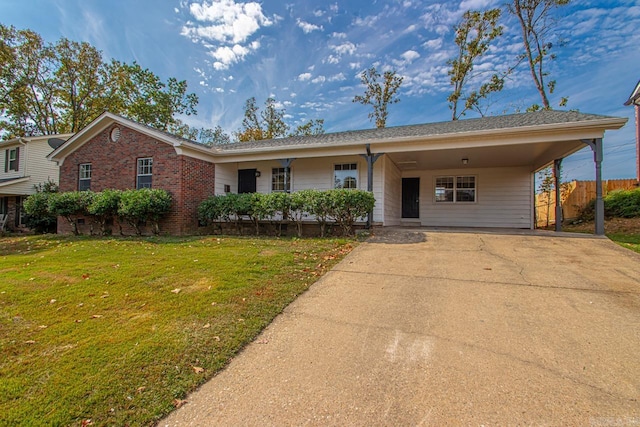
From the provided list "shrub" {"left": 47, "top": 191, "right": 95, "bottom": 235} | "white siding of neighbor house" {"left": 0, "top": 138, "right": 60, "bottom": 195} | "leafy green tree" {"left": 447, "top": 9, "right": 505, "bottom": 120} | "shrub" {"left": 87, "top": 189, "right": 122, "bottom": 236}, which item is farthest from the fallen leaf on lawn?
"leafy green tree" {"left": 447, "top": 9, "right": 505, "bottom": 120}

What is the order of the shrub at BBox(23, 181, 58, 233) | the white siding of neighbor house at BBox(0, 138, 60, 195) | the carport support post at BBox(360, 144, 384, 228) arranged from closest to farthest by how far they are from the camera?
the carport support post at BBox(360, 144, 384, 228), the shrub at BBox(23, 181, 58, 233), the white siding of neighbor house at BBox(0, 138, 60, 195)

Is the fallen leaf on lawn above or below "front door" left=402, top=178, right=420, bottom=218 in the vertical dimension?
below

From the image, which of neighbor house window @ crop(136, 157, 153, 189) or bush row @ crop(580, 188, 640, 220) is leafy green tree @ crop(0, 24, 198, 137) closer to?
neighbor house window @ crop(136, 157, 153, 189)

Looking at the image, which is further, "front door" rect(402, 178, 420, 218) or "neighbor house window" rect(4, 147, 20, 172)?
"neighbor house window" rect(4, 147, 20, 172)

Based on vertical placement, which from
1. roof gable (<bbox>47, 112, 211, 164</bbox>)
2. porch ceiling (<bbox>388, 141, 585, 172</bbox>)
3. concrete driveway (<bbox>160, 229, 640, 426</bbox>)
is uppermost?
roof gable (<bbox>47, 112, 211, 164</bbox>)

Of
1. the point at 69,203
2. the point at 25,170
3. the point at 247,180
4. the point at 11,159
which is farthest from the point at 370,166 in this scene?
the point at 11,159

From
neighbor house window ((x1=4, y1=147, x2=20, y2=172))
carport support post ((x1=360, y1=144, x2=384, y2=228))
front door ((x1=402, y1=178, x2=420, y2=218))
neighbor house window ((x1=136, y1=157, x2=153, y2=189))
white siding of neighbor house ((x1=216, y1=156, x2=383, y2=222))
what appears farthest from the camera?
neighbor house window ((x1=4, y1=147, x2=20, y2=172))

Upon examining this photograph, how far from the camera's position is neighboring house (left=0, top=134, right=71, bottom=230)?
16609mm

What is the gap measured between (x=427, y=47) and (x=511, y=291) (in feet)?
60.3

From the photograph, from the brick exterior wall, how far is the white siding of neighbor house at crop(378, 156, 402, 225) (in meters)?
6.83

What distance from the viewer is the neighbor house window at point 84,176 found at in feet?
40.9

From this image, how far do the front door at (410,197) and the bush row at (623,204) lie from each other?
A: 280 inches

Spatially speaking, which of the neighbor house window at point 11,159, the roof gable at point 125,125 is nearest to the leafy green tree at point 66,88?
the neighbor house window at point 11,159

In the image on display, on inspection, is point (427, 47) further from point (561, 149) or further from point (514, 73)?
point (561, 149)
